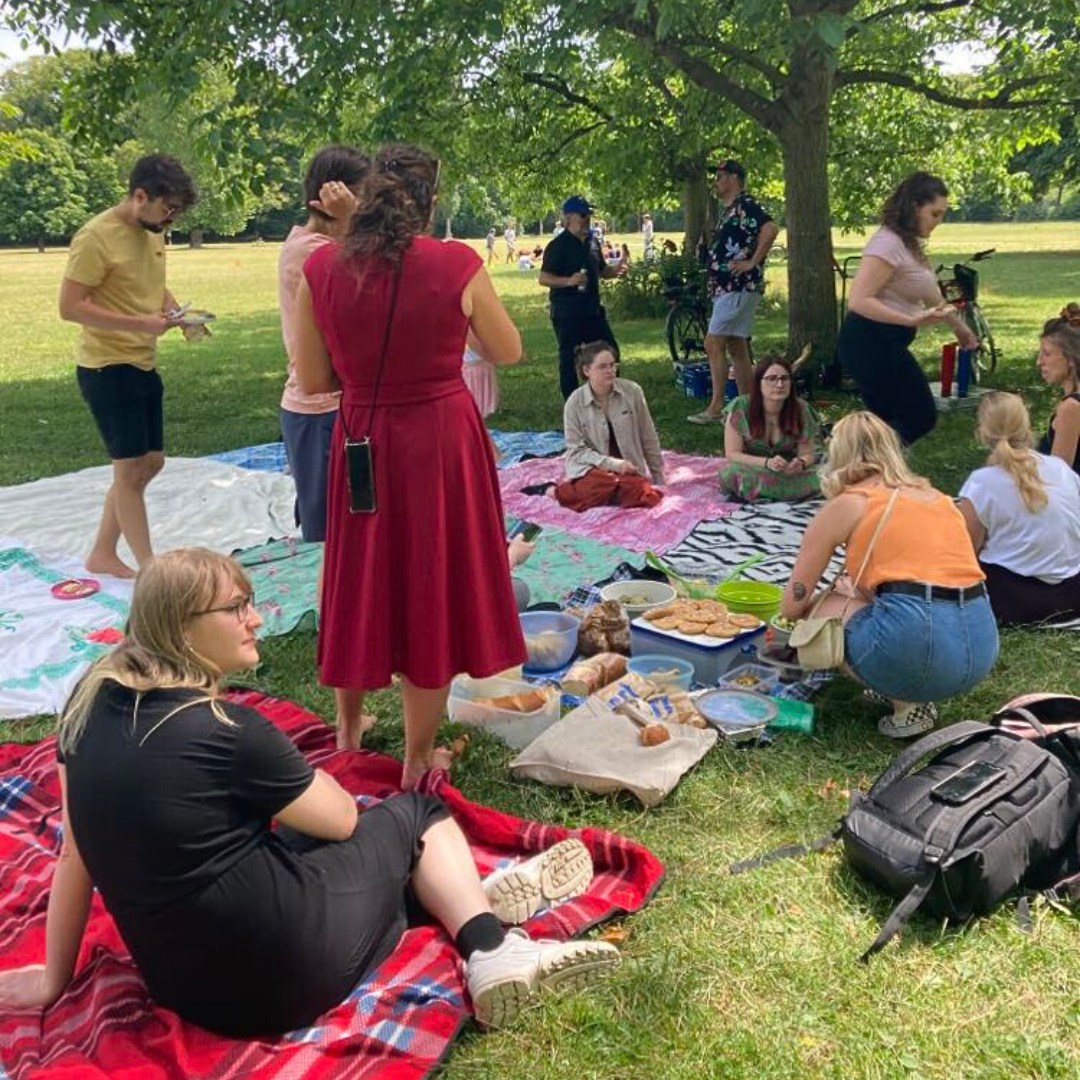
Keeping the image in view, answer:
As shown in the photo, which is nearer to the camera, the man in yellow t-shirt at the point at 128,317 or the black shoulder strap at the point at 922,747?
the black shoulder strap at the point at 922,747

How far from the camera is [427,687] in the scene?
2.88 m

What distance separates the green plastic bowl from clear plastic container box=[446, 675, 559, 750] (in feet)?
3.01

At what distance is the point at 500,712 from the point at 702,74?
676 cm

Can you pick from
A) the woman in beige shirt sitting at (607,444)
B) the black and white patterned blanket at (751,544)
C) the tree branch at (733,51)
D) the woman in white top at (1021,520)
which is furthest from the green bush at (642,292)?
the woman in white top at (1021,520)

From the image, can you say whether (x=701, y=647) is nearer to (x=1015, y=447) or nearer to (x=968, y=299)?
(x=1015, y=447)

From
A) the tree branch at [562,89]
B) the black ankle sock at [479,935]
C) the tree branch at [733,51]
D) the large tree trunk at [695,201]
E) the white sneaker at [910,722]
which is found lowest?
the white sneaker at [910,722]

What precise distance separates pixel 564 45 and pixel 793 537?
405 cm

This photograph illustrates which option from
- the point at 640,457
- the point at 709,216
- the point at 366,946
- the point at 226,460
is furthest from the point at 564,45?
the point at 709,216

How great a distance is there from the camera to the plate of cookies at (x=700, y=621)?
3.85m

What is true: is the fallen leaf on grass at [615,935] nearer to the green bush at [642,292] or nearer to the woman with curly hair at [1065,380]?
the woman with curly hair at [1065,380]

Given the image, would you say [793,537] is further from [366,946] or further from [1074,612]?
[366,946]

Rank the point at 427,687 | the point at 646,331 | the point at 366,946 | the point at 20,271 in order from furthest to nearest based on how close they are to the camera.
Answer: the point at 20,271, the point at 646,331, the point at 427,687, the point at 366,946

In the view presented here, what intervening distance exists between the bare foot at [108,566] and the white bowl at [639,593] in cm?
242

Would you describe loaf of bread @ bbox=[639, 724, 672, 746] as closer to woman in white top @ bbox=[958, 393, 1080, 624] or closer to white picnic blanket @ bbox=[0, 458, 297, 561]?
woman in white top @ bbox=[958, 393, 1080, 624]
